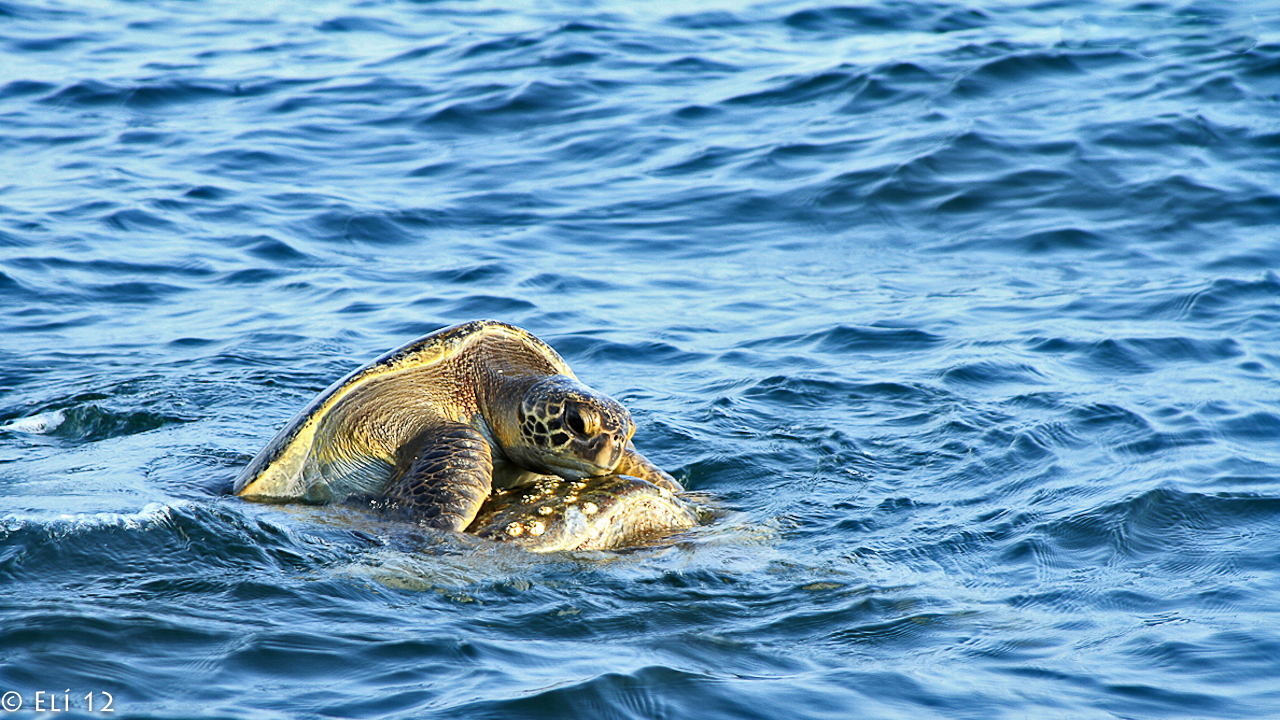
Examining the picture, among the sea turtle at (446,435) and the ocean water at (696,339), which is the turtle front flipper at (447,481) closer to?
the sea turtle at (446,435)

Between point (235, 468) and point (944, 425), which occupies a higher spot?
point (235, 468)

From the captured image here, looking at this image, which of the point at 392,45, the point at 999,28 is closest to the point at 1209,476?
the point at 999,28

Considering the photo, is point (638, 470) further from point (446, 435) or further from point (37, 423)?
point (37, 423)

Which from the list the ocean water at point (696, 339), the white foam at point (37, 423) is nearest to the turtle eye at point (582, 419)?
the ocean water at point (696, 339)

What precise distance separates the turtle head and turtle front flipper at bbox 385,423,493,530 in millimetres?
212

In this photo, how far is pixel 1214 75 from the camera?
12.1 metres

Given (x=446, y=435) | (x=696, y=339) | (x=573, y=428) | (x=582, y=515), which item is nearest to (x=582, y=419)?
(x=573, y=428)

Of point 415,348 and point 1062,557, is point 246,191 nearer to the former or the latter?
point 415,348

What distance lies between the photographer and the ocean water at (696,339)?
3564mm

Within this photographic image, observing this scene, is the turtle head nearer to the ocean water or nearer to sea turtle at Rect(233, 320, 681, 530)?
sea turtle at Rect(233, 320, 681, 530)

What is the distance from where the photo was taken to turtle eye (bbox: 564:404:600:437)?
4602mm

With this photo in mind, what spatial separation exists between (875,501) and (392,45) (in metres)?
11.8

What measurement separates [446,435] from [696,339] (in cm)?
287

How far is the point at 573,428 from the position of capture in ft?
15.2
